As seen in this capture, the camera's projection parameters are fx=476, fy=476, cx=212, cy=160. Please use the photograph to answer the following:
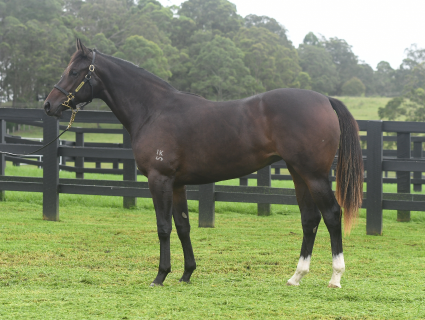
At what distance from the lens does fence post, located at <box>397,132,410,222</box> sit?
7152mm

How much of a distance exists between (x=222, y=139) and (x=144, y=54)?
168 ft

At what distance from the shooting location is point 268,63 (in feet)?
216

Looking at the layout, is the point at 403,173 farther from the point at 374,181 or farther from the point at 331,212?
the point at 331,212

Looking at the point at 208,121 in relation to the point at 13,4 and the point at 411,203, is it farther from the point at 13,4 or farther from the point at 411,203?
the point at 13,4

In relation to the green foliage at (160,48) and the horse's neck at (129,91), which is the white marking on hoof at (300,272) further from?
the green foliage at (160,48)

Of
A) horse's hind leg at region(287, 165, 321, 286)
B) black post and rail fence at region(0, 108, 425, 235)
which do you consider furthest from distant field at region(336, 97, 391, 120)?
horse's hind leg at region(287, 165, 321, 286)

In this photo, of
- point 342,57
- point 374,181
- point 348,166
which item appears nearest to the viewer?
point 348,166

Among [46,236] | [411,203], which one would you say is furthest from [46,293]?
[411,203]

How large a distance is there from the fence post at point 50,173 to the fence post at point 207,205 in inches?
86.1

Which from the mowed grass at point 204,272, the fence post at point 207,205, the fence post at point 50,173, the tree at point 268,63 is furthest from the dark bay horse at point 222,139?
the tree at point 268,63

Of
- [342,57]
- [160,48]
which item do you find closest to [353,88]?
[342,57]

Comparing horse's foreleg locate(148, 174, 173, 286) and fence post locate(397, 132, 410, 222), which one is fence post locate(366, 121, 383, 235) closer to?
fence post locate(397, 132, 410, 222)

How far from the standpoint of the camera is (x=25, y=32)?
165ft

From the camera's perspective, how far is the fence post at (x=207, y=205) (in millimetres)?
6883
